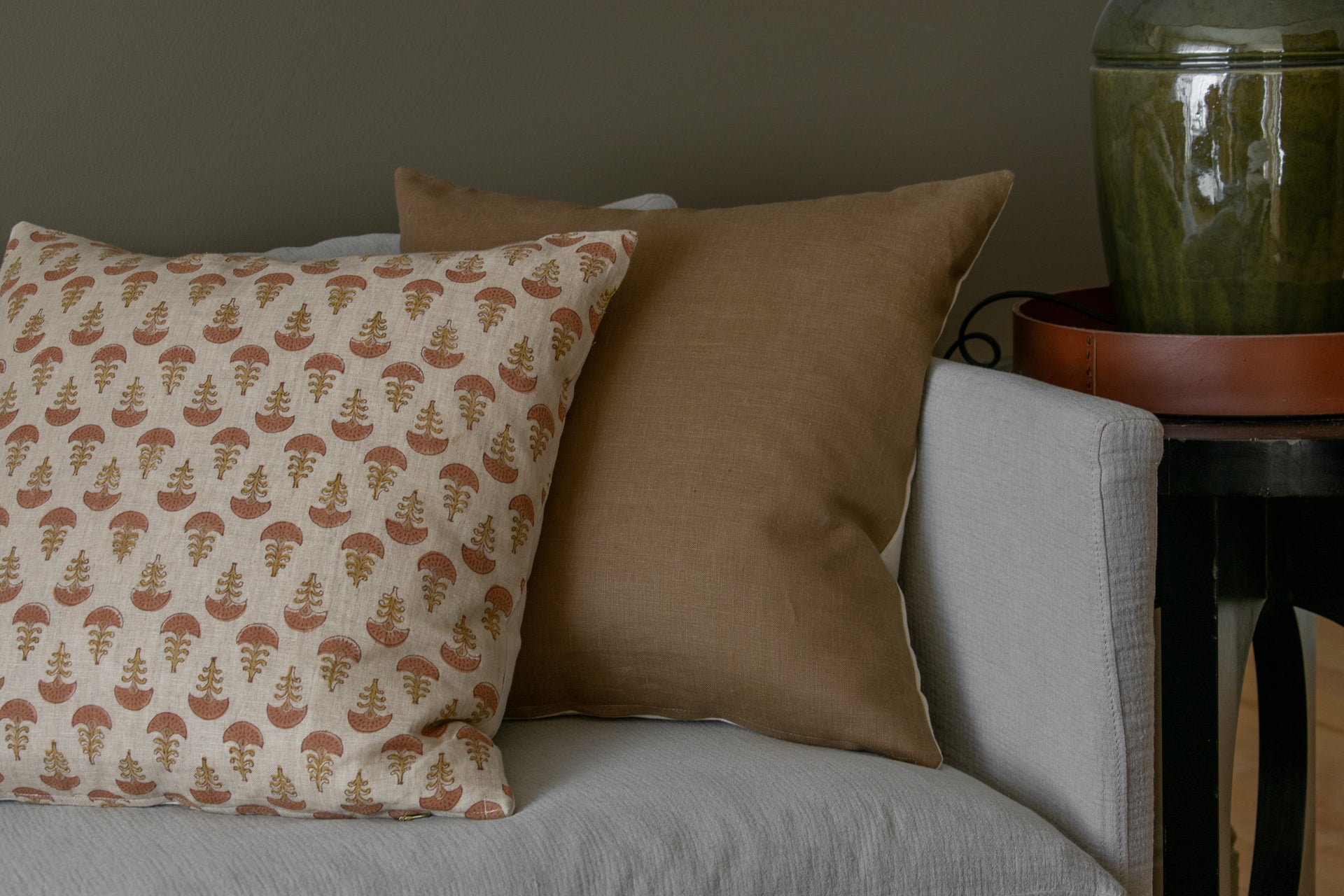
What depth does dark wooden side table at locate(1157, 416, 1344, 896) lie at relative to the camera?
1.02 metres

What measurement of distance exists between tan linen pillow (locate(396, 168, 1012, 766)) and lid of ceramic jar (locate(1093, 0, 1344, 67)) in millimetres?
182

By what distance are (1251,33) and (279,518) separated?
87 centimetres

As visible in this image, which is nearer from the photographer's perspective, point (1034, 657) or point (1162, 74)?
point (1034, 657)

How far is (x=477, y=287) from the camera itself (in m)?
1.00

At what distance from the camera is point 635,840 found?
0.85 metres

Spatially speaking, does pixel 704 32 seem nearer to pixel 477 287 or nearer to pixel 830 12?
pixel 830 12

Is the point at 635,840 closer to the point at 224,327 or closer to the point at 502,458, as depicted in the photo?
the point at 502,458

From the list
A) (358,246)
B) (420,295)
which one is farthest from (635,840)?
(358,246)

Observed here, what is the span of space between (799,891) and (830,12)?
125 centimetres

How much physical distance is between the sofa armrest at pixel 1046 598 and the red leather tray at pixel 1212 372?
15 cm

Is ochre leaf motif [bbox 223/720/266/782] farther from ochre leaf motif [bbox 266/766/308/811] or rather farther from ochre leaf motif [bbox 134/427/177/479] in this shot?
ochre leaf motif [bbox 134/427/177/479]

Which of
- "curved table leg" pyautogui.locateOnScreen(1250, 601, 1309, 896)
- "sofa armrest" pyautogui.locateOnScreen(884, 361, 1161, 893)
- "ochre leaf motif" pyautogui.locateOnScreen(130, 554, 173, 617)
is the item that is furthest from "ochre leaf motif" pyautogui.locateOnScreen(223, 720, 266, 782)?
"curved table leg" pyautogui.locateOnScreen(1250, 601, 1309, 896)

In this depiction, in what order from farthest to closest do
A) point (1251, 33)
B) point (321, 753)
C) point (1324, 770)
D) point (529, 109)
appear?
point (1324, 770), point (529, 109), point (1251, 33), point (321, 753)

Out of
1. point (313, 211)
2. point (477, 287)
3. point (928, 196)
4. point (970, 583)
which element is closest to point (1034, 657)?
point (970, 583)
